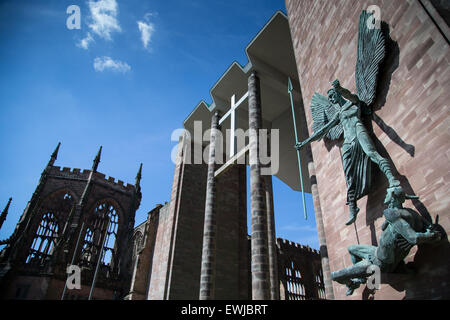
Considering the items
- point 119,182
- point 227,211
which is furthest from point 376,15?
point 119,182

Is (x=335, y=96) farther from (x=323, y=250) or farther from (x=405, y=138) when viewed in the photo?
(x=323, y=250)

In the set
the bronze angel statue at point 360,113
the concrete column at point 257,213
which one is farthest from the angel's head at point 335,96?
the concrete column at point 257,213

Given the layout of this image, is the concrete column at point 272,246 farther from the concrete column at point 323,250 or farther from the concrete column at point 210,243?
the concrete column at point 323,250

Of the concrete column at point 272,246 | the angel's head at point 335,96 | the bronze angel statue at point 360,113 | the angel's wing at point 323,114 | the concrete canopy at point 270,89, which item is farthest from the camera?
the concrete canopy at point 270,89

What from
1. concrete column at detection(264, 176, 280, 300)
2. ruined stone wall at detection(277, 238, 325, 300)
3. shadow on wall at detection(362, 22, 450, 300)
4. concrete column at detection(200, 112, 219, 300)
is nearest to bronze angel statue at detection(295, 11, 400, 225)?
shadow on wall at detection(362, 22, 450, 300)

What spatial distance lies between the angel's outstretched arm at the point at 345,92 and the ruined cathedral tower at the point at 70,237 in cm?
2113

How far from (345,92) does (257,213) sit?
5.29 meters

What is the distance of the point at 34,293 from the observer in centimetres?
2106

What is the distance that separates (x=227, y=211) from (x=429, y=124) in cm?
1171

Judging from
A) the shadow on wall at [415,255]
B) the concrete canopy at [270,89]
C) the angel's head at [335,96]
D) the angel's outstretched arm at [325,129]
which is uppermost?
the concrete canopy at [270,89]

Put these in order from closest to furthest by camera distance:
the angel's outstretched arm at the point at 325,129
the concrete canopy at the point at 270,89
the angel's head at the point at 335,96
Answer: the angel's head at the point at 335,96, the angel's outstretched arm at the point at 325,129, the concrete canopy at the point at 270,89

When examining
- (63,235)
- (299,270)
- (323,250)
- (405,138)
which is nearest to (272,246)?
(323,250)

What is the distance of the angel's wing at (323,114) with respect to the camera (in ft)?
17.5

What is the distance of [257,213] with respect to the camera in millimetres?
8633
